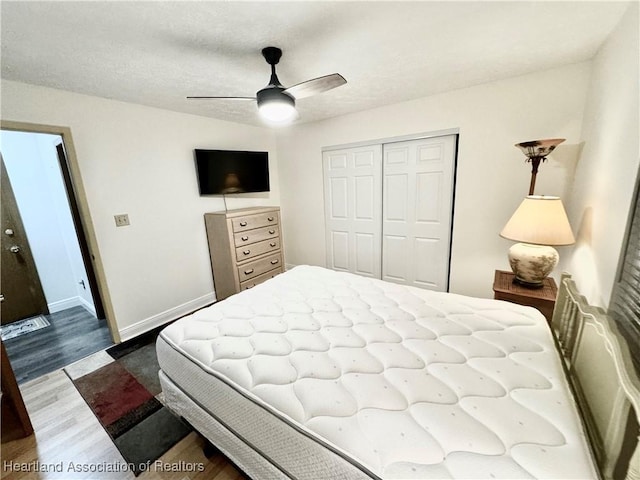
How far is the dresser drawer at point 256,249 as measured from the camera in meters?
3.06

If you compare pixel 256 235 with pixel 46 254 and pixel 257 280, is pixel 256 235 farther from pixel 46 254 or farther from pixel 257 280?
pixel 46 254

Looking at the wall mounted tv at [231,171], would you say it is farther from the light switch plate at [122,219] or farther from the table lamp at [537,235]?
the table lamp at [537,235]

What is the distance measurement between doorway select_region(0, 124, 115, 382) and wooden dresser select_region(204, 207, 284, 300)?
3.77ft

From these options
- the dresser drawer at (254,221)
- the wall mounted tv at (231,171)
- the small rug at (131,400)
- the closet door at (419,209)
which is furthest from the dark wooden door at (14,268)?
the closet door at (419,209)

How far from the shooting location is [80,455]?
143 cm

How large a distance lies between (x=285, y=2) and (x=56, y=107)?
6.99 feet

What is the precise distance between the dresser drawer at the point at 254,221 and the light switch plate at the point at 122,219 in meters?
1.00

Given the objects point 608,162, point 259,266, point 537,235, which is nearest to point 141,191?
point 259,266

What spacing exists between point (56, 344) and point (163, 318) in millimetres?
914

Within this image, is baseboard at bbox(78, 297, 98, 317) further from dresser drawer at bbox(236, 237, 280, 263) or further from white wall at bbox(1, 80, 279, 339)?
dresser drawer at bbox(236, 237, 280, 263)

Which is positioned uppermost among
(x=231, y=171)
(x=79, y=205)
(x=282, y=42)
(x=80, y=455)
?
(x=282, y=42)

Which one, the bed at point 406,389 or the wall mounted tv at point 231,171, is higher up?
the wall mounted tv at point 231,171

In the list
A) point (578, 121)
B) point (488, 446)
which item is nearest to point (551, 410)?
point (488, 446)

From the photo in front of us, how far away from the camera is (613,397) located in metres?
0.82
